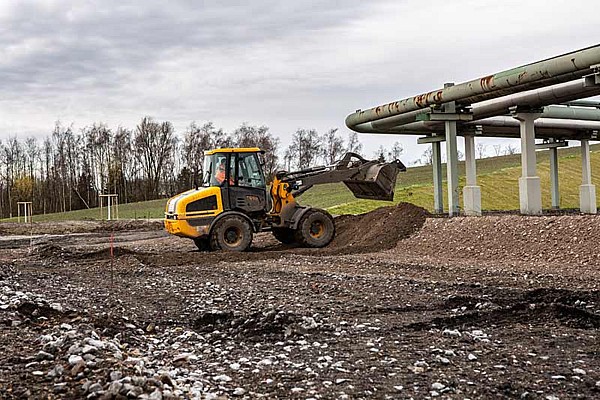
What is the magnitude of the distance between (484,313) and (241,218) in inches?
435

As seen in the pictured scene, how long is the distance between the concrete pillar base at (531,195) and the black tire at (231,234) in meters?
7.88

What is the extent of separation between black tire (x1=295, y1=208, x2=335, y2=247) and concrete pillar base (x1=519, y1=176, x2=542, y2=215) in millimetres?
5547

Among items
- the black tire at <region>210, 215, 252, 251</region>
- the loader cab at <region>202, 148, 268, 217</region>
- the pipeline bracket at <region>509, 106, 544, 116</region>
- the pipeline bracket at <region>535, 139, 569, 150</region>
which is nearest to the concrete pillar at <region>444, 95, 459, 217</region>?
the pipeline bracket at <region>509, 106, 544, 116</region>

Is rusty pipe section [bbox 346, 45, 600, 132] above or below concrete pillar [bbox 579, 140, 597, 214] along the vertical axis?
above

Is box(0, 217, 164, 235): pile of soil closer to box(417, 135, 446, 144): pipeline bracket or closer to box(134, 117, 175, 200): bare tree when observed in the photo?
box(417, 135, 446, 144): pipeline bracket

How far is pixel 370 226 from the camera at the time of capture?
68.9 feet

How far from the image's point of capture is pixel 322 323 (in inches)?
331

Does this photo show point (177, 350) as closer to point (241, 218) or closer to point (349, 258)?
point (349, 258)

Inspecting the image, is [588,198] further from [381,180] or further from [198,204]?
[198,204]

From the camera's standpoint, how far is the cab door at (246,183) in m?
18.9

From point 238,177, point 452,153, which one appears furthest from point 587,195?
point 238,177

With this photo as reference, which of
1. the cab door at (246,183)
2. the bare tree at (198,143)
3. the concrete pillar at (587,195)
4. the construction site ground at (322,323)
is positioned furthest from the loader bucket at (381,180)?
the bare tree at (198,143)

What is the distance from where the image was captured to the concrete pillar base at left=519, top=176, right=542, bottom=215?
19922 millimetres

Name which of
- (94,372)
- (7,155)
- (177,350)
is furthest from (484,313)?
(7,155)
